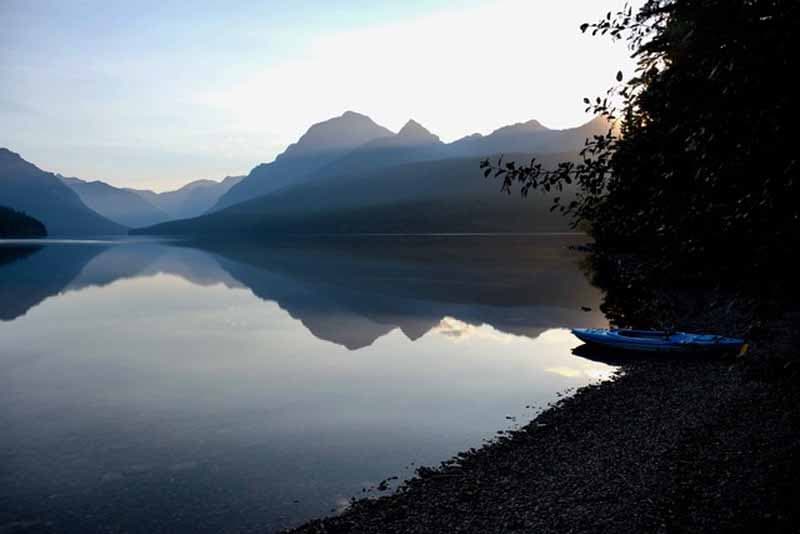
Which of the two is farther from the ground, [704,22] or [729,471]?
[704,22]

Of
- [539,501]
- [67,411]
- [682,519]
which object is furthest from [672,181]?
[67,411]

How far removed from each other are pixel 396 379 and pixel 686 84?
76.6ft

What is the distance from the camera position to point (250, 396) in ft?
86.1

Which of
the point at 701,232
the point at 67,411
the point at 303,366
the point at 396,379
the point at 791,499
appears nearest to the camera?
the point at 701,232

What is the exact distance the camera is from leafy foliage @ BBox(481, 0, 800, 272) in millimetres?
6129

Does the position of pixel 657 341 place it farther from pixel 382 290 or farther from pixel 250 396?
pixel 382 290

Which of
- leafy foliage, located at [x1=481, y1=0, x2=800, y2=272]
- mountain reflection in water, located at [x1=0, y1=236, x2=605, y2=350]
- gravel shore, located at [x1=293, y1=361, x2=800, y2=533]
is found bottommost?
mountain reflection in water, located at [x1=0, y1=236, x2=605, y2=350]

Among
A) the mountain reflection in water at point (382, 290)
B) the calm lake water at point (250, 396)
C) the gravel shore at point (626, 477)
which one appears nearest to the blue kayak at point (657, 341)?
the calm lake water at point (250, 396)

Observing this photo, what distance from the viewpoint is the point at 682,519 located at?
11930 millimetres

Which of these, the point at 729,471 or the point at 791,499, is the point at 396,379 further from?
the point at 791,499

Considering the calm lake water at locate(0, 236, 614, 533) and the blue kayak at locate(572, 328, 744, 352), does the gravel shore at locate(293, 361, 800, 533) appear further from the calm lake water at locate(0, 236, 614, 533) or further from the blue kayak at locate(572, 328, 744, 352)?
the blue kayak at locate(572, 328, 744, 352)

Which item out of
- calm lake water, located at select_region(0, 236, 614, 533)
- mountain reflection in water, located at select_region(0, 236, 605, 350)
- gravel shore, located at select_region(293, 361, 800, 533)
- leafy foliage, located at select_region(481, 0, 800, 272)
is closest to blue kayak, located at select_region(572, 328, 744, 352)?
calm lake water, located at select_region(0, 236, 614, 533)

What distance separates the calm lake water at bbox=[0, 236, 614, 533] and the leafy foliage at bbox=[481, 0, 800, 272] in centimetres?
1113

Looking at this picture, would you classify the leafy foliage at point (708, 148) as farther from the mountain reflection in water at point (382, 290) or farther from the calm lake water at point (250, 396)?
the mountain reflection in water at point (382, 290)
